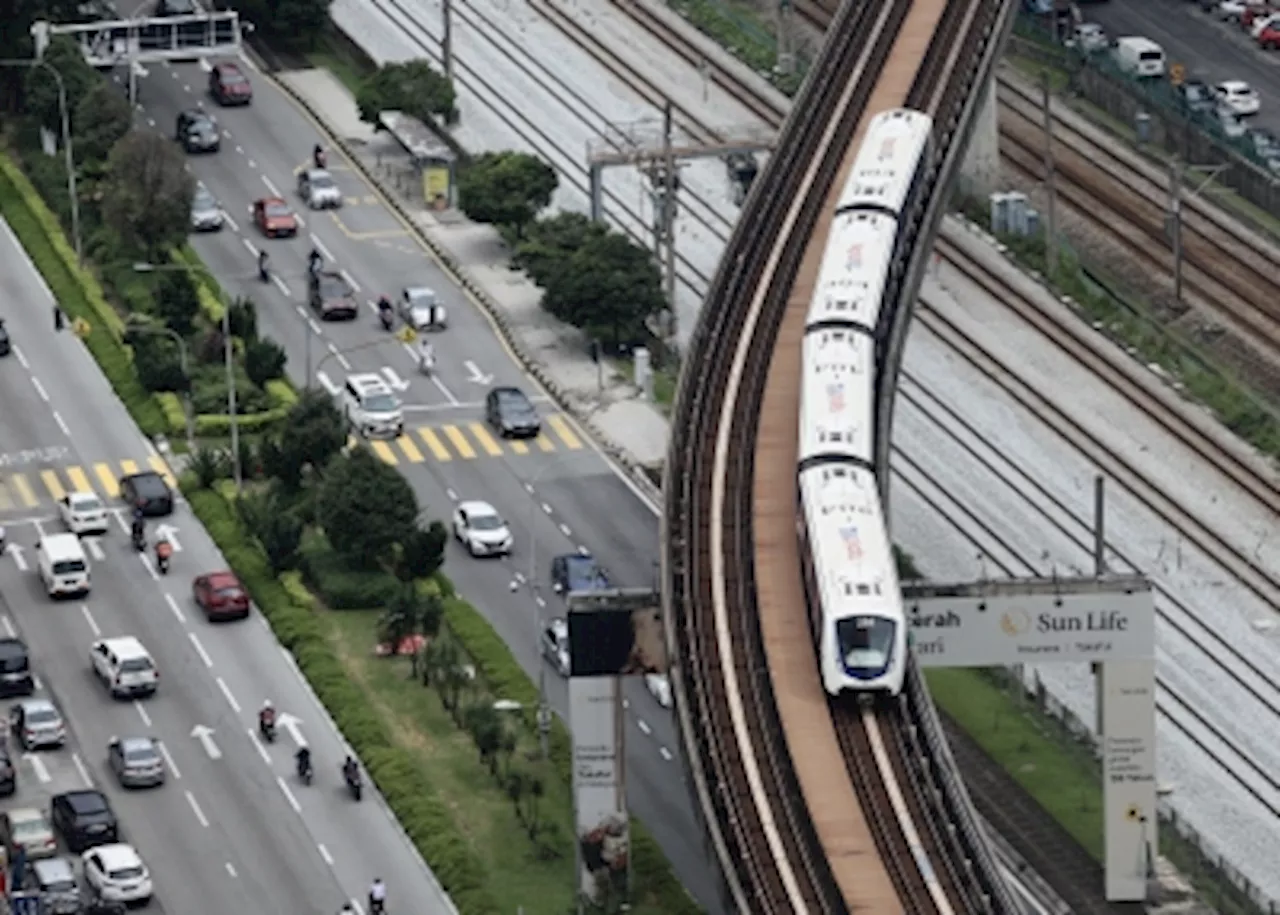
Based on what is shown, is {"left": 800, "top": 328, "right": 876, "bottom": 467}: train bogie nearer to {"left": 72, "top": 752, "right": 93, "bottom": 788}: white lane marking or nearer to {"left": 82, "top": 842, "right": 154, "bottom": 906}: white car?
{"left": 82, "top": 842, "right": 154, "bottom": 906}: white car

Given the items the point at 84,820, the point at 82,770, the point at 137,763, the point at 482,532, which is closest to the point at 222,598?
the point at 482,532

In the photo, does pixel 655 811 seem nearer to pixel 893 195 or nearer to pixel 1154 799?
pixel 1154 799

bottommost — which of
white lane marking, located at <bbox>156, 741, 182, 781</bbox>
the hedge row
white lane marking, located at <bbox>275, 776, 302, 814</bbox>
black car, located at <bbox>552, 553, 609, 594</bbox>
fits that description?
white lane marking, located at <bbox>156, 741, 182, 781</bbox>

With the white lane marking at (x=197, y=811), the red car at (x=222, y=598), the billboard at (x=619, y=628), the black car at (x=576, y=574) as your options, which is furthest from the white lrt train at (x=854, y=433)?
the red car at (x=222, y=598)

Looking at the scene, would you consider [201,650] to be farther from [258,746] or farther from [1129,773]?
[1129,773]

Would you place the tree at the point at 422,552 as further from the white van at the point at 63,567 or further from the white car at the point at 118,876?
the white car at the point at 118,876

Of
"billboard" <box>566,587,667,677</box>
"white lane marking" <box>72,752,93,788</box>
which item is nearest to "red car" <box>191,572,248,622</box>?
"white lane marking" <box>72,752,93,788</box>

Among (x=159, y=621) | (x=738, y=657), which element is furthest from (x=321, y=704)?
(x=738, y=657)
